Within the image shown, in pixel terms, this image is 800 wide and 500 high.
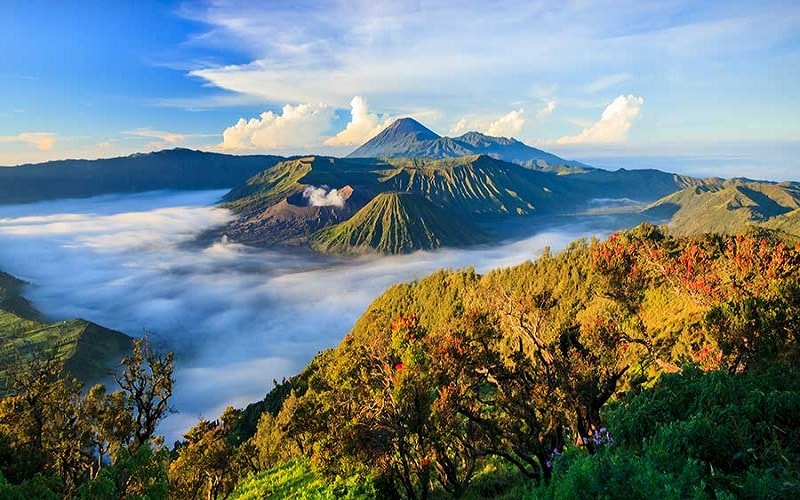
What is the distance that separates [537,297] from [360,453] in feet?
37.7

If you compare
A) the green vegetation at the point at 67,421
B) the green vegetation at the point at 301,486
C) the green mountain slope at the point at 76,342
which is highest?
the green vegetation at the point at 67,421

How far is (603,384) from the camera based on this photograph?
2028 cm

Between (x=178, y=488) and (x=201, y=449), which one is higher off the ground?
(x=201, y=449)

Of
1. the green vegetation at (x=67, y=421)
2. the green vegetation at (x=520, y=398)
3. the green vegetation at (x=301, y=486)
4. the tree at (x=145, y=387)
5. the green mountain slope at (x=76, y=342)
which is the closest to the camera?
the green vegetation at (x=520, y=398)

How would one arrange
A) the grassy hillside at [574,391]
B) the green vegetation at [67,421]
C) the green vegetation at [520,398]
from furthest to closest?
the green vegetation at [67,421]
the green vegetation at [520,398]
the grassy hillside at [574,391]

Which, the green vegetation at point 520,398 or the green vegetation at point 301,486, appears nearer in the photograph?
the green vegetation at point 520,398

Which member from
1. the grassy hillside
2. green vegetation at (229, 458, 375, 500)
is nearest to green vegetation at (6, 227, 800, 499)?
the grassy hillside

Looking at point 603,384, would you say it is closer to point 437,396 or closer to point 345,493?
point 437,396

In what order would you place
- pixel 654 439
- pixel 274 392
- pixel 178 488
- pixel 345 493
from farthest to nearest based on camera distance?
1. pixel 274 392
2. pixel 178 488
3. pixel 345 493
4. pixel 654 439

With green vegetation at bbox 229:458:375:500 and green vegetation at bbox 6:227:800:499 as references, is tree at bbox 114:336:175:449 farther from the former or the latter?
green vegetation at bbox 229:458:375:500

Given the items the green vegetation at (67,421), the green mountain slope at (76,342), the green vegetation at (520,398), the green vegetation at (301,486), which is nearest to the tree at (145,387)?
the green vegetation at (67,421)

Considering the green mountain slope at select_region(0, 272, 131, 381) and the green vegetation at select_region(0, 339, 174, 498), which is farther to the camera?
the green mountain slope at select_region(0, 272, 131, 381)

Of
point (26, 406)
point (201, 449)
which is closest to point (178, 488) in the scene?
point (201, 449)

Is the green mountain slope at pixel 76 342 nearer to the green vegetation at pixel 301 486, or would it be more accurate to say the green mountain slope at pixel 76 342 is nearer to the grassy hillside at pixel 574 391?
the green vegetation at pixel 301 486
